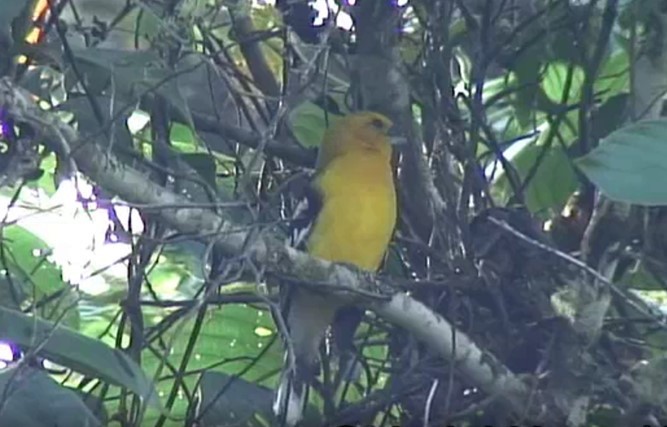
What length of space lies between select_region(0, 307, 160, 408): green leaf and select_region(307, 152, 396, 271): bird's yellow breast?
125 cm

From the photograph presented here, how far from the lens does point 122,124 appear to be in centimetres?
256

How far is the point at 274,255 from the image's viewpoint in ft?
7.58

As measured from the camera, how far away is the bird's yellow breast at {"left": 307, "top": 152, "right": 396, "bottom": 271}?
10.9ft

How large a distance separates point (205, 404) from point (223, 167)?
2.37ft

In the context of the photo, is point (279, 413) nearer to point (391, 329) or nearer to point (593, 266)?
point (391, 329)

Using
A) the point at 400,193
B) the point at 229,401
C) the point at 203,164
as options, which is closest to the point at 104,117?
the point at 203,164

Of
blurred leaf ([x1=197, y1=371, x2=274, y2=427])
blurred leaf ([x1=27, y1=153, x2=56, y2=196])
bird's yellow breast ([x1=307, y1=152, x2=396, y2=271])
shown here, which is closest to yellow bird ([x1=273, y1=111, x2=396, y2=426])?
bird's yellow breast ([x1=307, y1=152, x2=396, y2=271])

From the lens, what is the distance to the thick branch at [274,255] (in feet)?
6.95

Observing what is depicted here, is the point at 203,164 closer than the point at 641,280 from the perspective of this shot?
Yes

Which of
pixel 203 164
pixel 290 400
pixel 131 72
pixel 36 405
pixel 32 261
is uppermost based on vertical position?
pixel 131 72

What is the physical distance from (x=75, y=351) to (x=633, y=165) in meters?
0.87

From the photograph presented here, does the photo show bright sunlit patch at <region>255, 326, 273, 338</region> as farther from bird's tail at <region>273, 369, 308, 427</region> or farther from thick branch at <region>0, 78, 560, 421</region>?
thick branch at <region>0, 78, 560, 421</region>

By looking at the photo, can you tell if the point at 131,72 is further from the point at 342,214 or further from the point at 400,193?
the point at 342,214

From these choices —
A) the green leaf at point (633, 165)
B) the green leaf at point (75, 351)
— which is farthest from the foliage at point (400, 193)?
the green leaf at point (633, 165)
